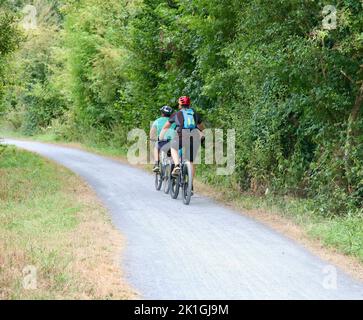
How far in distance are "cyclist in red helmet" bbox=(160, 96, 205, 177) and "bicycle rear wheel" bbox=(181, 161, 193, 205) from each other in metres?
0.18

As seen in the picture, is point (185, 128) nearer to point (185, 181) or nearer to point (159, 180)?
point (185, 181)

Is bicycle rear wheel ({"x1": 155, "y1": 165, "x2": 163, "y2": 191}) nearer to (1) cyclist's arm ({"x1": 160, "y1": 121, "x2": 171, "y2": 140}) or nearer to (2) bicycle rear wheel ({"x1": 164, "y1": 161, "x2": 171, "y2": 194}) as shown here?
Result: (2) bicycle rear wheel ({"x1": 164, "y1": 161, "x2": 171, "y2": 194})

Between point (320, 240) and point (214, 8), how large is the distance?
7.16 metres

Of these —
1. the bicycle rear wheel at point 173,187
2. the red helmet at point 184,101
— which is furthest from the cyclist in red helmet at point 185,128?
the bicycle rear wheel at point 173,187

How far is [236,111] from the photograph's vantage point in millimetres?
13930

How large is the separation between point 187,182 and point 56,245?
4.69 metres

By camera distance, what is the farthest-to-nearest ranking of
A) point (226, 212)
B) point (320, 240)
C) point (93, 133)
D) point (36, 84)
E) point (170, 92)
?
1. point (36, 84)
2. point (93, 133)
3. point (170, 92)
4. point (226, 212)
5. point (320, 240)

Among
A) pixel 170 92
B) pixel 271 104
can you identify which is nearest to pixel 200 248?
pixel 271 104

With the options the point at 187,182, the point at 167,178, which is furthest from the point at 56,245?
the point at 167,178

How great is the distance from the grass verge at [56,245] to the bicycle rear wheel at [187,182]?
6.09ft

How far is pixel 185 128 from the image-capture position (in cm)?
1257

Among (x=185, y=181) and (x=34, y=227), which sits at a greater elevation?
(x=185, y=181)

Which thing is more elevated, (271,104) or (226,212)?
(271,104)
